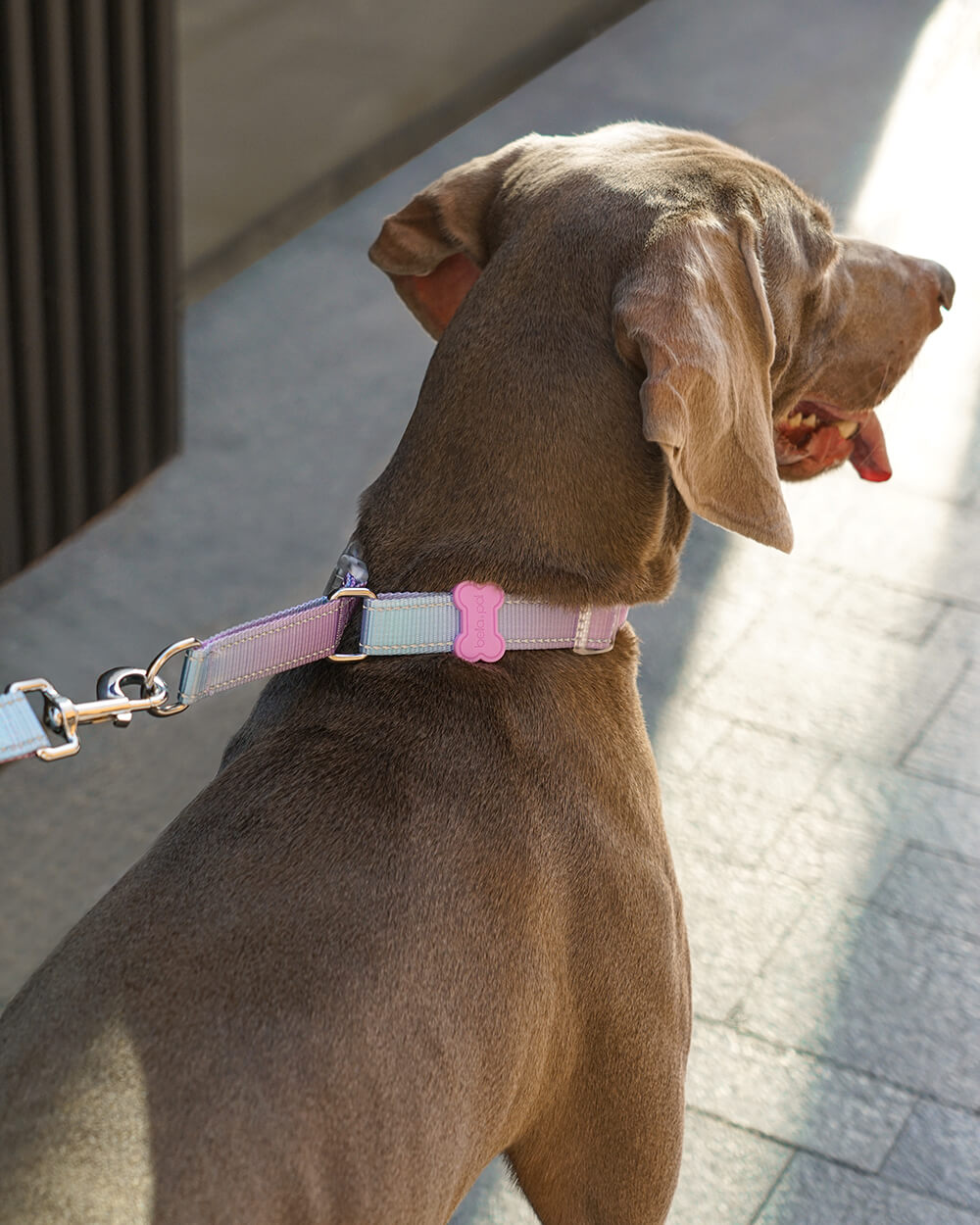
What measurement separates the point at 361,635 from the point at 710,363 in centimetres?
52

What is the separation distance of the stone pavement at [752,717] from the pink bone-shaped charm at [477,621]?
1138mm

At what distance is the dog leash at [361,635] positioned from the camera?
1773 mm

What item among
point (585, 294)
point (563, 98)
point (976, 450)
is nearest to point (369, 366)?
point (976, 450)

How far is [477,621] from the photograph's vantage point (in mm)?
1841

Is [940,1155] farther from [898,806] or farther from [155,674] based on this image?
[155,674]

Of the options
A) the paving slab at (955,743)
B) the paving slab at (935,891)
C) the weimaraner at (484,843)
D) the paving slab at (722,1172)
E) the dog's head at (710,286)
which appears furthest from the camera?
the paving slab at (955,743)

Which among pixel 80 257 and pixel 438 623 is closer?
pixel 438 623

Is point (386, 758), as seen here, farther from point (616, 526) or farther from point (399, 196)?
point (399, 196)

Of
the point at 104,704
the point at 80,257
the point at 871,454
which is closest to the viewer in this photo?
the point at 104,704

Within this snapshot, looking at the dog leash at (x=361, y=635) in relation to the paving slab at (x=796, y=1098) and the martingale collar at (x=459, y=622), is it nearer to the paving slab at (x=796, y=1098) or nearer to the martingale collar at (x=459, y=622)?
the martingale collar at (x=459, y=622)

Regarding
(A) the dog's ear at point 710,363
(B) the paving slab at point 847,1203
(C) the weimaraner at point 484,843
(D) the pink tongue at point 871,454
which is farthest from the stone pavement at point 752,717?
(A) the dog's ear at point 710,363

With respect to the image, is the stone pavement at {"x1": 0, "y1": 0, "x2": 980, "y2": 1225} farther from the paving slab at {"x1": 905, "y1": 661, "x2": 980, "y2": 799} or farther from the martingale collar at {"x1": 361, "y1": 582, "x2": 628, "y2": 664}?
the martingale collar at {"x1": 361, "y1": 582, "x2": 628, "y2": 664}

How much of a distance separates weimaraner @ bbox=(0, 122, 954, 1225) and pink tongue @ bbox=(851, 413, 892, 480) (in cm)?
26

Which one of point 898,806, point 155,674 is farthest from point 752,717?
point 155,674
